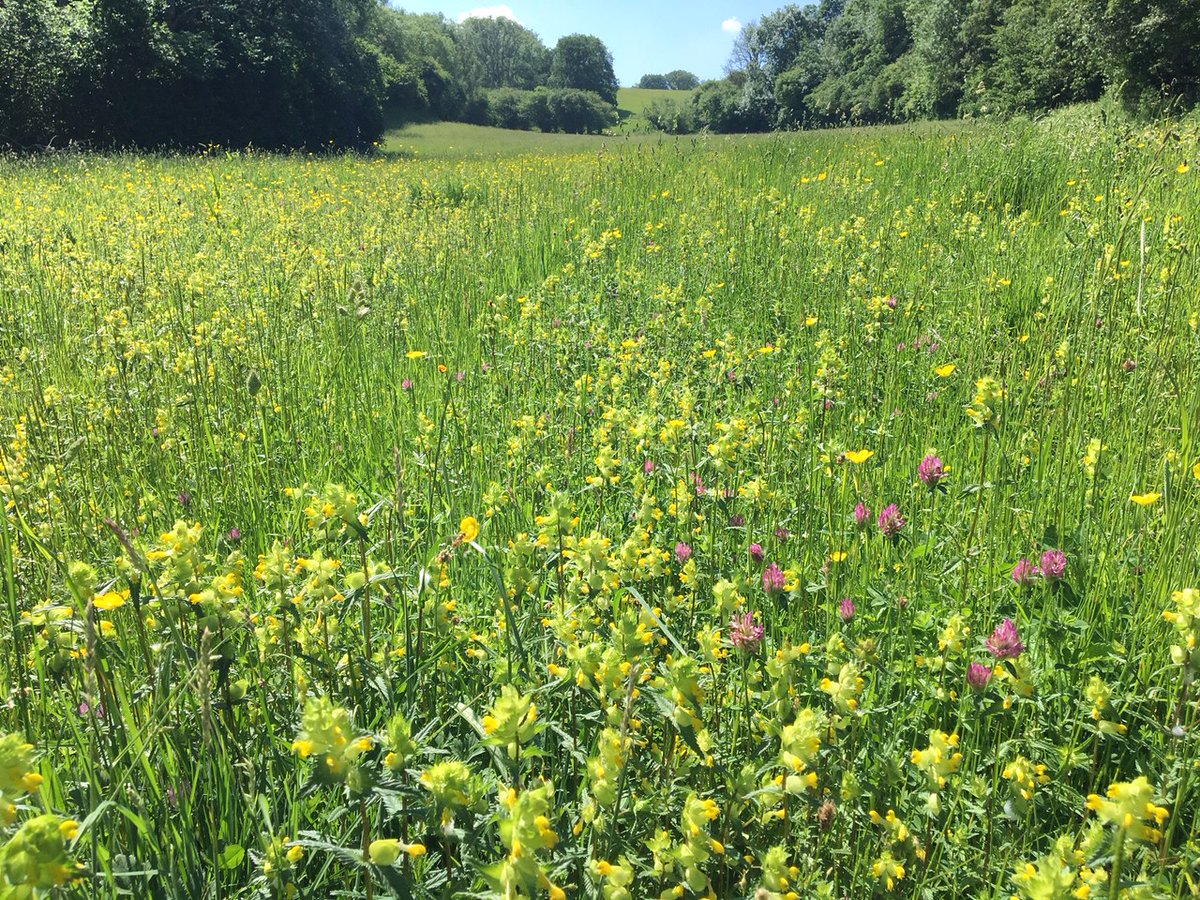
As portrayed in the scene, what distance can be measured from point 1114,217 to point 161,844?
5.21 metres

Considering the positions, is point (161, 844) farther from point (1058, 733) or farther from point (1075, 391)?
point (1075, 391)

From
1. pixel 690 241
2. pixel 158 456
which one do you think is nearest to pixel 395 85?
pixel 690 241

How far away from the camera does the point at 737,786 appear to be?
1289 mm

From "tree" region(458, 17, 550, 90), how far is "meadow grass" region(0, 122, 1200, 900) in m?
104

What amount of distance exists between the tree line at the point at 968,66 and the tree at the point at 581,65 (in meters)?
46.2

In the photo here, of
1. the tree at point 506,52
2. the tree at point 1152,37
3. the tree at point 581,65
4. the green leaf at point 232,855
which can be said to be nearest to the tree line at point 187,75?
the tree at point 1152,37

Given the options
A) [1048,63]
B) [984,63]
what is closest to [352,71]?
[984,63]

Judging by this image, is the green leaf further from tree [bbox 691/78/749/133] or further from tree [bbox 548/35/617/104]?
tree [bbox 548/35/617/104]

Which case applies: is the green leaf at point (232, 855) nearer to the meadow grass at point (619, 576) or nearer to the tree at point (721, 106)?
the meadow grass at point (619, 576)

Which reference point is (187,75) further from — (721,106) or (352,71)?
(721,106)

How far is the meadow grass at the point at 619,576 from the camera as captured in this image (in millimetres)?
1179

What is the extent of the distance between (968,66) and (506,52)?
314 ft

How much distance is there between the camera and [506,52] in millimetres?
104438

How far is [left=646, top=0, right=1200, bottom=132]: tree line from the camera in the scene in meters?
15.4
